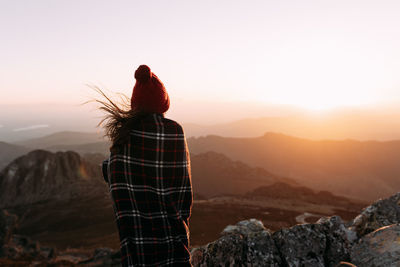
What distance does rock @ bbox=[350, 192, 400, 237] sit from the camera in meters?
4.59

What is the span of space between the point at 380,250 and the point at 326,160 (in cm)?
13218

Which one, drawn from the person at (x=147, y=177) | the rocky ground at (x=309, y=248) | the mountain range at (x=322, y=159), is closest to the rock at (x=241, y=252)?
the rocky ground at (x=309, y=248)

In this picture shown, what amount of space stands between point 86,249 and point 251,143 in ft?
475

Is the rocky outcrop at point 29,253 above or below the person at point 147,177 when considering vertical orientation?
below

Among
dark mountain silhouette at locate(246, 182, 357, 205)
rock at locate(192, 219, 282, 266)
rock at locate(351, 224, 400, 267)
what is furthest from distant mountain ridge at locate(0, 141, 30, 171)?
rock at locate(351, 224, 400, 267)

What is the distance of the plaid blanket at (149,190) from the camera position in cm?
227

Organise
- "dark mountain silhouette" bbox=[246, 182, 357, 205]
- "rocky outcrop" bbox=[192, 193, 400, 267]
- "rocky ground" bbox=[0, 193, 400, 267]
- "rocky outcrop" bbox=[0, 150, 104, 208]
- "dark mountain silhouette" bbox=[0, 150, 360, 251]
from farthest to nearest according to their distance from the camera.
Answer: "rocky outcrop" bbox=[0, 150, 104, 208], "dark mountain silhouette" bbox=[246, 182, 357, 205], "dark mountain silhouette" bbox=[0, 150, 360, 251], "rocky outcrop" bbox=[192, 193, 400, 267], "rocky ground" bbox=[0, 193, 400, 267]

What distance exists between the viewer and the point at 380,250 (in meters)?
3.26

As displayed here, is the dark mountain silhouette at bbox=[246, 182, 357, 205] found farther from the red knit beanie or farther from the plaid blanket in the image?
the red knit beanie

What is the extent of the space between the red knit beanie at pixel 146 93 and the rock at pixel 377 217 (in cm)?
462

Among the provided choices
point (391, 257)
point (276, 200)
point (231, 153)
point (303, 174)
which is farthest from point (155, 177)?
point (231, 153)

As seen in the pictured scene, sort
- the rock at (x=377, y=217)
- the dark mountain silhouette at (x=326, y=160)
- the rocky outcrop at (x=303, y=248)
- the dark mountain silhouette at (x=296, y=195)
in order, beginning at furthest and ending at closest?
the dark mountain silhouette at (x=326, y=160), the dark mountain silhouette at (x=296, y=195), the rock at (x=377, y=217), the rocky outcrop at (x=303, y=248)

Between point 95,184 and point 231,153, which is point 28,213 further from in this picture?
point 231,153

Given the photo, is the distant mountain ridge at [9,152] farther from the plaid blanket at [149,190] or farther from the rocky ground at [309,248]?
the plaid blanket at [149,190]
